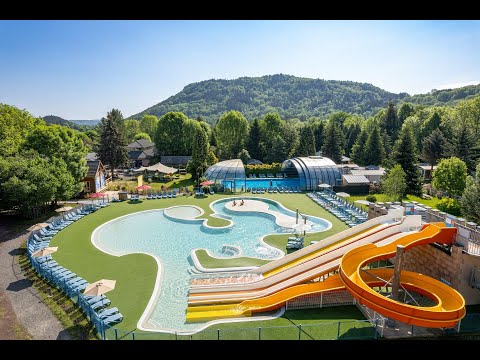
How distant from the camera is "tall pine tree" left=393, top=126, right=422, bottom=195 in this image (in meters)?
31.0

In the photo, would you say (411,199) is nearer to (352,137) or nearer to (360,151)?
(360,151)

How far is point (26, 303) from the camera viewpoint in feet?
42.0

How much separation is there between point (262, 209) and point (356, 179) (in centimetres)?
1210

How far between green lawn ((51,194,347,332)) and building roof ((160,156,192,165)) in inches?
903

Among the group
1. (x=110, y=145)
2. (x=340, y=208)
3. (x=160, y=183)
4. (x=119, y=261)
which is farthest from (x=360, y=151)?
(x=119, y=261)

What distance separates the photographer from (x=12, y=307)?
12.5 meters

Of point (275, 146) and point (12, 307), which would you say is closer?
point (12, 307)

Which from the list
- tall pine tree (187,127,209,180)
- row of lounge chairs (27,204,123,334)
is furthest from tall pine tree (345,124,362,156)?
row of lounge chairs (27,204,123,334)

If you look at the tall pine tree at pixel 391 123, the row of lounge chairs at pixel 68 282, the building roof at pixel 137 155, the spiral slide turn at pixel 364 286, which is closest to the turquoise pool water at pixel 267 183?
the row of lounge chairs at pixel 68 282
